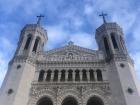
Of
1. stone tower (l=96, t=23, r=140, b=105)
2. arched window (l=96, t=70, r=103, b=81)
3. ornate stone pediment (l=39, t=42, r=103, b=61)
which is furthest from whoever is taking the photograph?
ornate stone pediment (l=39, t=42, r=103, b=61)

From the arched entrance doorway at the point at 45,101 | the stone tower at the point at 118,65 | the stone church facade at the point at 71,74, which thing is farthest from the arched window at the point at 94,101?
the arched entrance doorway at the point at 45,101

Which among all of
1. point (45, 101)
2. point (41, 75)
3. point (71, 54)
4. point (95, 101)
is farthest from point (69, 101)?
point (71, 54)

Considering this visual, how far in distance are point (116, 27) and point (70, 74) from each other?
7689 millimetres

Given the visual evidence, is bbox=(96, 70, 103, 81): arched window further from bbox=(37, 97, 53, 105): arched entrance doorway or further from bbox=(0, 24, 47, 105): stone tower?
bbox=(0, 24, 47, 105): stone tower

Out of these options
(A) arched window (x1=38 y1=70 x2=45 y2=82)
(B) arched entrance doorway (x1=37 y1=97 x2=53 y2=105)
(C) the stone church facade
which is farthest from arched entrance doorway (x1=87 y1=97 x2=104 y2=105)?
(A) arched window (x1=38 y1=70 x2=45 y2=82)

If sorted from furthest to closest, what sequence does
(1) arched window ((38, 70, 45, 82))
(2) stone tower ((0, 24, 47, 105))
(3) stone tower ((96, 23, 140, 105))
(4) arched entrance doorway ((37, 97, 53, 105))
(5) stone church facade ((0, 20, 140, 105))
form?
(1) arched window ((38, 70, 45, 82))
(4) arched entrance doorway ((37, 97, 53, 105))
(5) stone church facade ((0, 20, 140, 105))
(2) stone tower ((0, 24, 47, 105))
(3) stone tower ((96, 23, 140, 105))

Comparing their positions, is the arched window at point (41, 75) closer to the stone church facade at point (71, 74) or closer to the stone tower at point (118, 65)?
the stone church facade at point (71, 74)

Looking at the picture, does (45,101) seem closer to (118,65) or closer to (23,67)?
(23,67)

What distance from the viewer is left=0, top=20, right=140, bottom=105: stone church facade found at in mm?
16922

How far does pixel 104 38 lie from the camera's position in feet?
76.5

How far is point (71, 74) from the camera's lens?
1938 cm

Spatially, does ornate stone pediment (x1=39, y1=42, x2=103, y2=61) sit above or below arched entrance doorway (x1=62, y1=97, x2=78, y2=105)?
above

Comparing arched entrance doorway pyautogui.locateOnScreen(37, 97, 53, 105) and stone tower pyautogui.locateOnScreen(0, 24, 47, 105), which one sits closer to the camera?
stone tower pyautogui.locateOnScreen(0, 24, 47, 105)

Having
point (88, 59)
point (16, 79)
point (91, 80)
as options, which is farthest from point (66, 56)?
point (16, 79)
